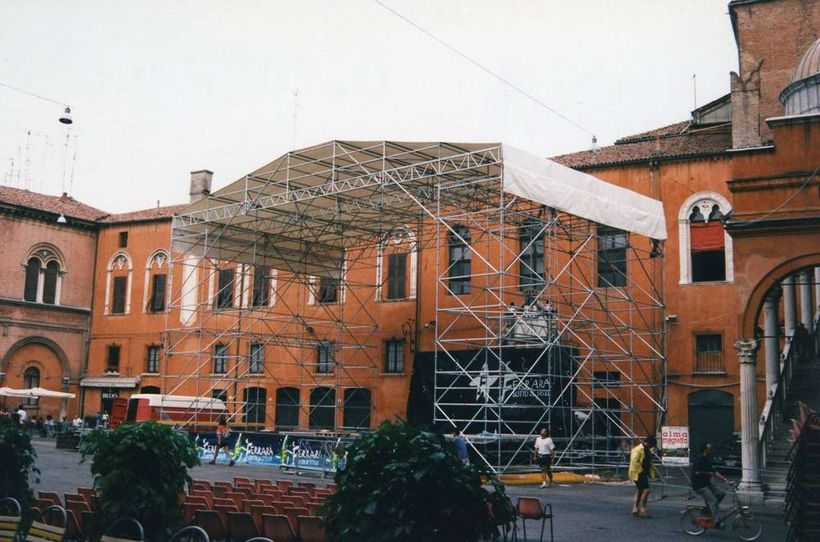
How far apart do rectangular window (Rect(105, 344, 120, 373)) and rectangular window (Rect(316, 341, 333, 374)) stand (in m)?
12.0

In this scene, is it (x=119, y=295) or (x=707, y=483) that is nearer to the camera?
(x=707, y=483)

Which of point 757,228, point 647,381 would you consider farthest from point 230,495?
point 647,381

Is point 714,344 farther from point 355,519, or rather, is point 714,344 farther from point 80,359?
point 80,359

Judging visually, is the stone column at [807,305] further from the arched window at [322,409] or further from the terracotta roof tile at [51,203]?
the terracotta roof tile at [51,203]

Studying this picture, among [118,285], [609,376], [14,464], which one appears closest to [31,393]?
[118,285]

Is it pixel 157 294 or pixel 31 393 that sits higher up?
pixel 157 294

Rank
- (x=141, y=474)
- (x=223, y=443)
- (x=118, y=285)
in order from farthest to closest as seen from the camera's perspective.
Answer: (x=118, y=285) → (x=223, y=443) → (x=141, y=474)

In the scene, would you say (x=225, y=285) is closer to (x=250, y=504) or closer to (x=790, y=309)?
(x=790, y=309)

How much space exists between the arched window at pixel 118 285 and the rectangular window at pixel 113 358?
5.83 ft

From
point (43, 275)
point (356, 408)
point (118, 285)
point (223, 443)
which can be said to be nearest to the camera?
point (223, 443)

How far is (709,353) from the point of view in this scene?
89.9 ft

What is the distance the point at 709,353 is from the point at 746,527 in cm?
1494

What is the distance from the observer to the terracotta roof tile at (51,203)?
134ft

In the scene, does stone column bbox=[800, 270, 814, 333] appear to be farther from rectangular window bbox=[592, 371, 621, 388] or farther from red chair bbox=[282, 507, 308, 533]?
red chair bbox=[282, 507, 308, 533]
